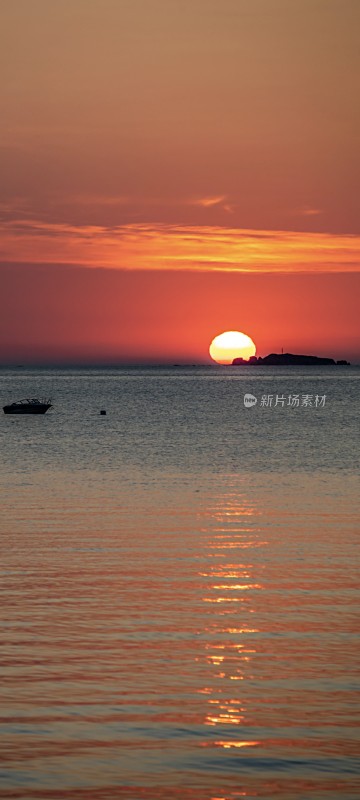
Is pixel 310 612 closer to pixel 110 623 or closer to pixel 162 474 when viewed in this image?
pixel 110 623

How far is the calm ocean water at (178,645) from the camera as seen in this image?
13.6m

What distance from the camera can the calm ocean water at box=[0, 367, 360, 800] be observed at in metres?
13.6

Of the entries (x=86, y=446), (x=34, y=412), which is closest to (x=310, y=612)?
(x=86, y=446)

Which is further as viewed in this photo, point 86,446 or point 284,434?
point 284,434

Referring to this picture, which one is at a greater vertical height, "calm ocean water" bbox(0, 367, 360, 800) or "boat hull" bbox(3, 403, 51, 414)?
"boat hull" bbox(3, 403, 51, 414)

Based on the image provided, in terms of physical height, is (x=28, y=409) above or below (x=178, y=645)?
above

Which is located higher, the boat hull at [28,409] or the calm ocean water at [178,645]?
the boat hull at [28,409]

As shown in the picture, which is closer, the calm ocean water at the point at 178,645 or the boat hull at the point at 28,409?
the calm ocean water at the point at 178,645

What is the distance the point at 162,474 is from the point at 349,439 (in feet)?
137

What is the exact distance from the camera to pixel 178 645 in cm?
1962

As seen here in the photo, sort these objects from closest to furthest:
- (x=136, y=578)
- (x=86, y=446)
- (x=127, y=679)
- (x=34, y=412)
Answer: (x=127, y=679)
(x=136, y=578)
(x=86, y=446)
(x=34, y=412)

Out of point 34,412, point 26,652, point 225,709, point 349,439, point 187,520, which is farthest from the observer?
point 34,412

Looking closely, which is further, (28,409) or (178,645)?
(28,409)

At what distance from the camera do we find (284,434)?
346ft
